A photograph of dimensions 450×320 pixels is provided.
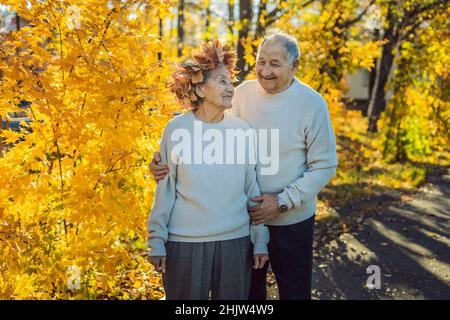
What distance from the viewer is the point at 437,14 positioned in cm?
881

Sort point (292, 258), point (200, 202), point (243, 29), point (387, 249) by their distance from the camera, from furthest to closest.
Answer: point (243, 29)
point (387, 249)
point (292, 258)
point (200, 202)

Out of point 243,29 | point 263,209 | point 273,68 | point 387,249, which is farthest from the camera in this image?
point 243,29

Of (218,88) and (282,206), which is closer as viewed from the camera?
(218,88)

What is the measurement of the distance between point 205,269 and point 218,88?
84 cm

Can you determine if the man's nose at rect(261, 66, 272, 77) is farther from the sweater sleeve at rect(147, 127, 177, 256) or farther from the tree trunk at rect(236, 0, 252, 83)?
the tree trunk at rect(236, 0, 252, 83)

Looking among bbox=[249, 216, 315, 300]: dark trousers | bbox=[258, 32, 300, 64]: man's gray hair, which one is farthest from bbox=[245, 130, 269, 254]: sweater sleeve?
bbox=[258, 32, 300, 64]: man's gray hair

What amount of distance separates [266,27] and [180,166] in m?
4.76

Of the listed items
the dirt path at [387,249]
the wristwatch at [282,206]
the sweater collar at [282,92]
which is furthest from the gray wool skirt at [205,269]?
the dirt path at [387,249]

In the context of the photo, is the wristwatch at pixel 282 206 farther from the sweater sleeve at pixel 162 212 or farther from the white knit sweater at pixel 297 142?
the sweater sleeve at pixel 162 212

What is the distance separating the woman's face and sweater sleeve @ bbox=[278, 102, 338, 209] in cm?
49

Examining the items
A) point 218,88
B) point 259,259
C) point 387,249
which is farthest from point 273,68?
point 387,249

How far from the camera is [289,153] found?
9.24 feet

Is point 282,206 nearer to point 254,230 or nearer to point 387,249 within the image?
point 254,230

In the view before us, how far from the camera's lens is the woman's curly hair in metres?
2.53
